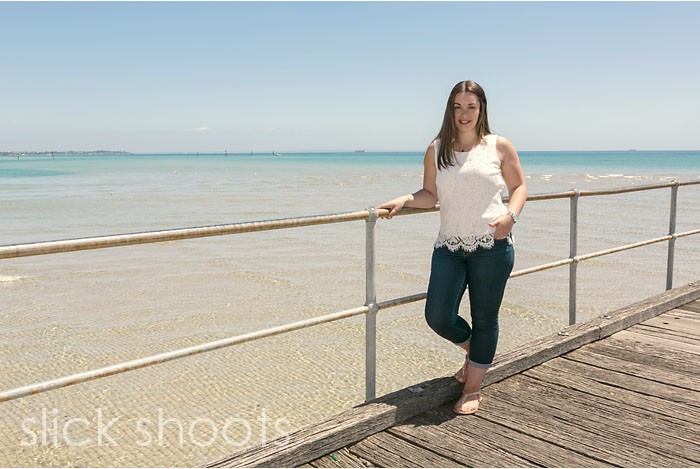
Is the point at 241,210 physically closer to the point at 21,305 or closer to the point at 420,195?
the point at 21,305

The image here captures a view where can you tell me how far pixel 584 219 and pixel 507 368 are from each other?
13.0 m

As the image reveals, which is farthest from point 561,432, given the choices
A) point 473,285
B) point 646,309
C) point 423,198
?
point 646,309

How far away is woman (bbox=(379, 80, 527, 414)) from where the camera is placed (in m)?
2.59

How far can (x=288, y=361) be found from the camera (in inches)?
216

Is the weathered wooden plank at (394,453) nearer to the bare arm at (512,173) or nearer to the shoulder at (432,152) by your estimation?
the bare arm at (512,173)

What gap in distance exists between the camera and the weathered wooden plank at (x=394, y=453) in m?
2.35

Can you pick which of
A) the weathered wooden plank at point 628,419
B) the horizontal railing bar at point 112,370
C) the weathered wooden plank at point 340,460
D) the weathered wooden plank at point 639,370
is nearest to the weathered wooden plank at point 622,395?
the weathered wooden plank at point 628,419

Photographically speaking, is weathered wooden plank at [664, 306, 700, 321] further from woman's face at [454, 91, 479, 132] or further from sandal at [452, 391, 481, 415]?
woman's face at [454, 91, 479, 132]

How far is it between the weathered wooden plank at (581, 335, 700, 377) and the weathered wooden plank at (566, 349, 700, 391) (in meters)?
0.06

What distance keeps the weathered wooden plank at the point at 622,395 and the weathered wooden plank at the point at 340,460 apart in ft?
4.10

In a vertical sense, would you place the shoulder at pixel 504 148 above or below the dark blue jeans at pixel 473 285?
above

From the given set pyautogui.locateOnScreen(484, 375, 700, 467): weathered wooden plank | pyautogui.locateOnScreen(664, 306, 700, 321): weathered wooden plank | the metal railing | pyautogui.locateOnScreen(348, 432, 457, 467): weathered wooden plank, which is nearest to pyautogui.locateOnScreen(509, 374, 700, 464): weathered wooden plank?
pyautogui.locateOnScreen(484, 375, 700, 467): weathered wooden plank

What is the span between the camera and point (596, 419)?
2.73 metres

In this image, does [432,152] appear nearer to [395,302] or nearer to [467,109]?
[467,109]
